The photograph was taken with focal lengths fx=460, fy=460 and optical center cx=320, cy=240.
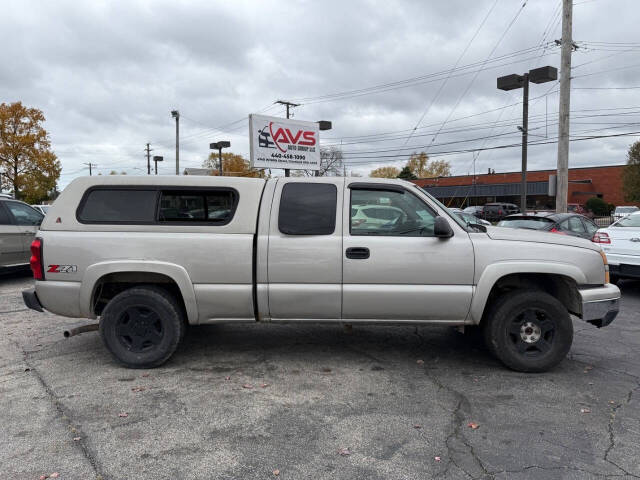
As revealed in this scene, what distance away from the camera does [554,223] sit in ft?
33.9

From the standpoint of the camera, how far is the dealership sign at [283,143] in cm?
1864

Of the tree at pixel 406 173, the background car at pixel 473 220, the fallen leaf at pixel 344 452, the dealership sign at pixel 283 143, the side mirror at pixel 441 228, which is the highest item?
the tree at pixel 406 173

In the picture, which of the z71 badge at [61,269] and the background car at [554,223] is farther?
the background car at [554,223]

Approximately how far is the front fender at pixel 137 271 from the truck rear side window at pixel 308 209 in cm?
105

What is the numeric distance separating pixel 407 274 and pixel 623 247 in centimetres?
577

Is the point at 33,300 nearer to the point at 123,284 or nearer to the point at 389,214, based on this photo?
the point at 123,284

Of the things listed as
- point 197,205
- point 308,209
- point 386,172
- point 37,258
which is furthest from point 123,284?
point 386,172

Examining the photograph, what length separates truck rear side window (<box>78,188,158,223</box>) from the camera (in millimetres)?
4488

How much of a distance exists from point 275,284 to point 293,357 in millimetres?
988

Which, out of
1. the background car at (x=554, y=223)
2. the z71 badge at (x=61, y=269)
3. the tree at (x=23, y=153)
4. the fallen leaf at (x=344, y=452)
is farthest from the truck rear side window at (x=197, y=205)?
the tree at (x=23, y=153)


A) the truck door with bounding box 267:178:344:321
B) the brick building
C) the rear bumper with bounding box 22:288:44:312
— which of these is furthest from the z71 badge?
the brick building

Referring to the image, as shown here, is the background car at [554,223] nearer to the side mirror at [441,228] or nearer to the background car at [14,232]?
the side mirror at [441,228]

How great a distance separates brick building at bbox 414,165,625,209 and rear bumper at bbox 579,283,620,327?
45.2 metres

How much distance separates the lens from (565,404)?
3807 millimetres
